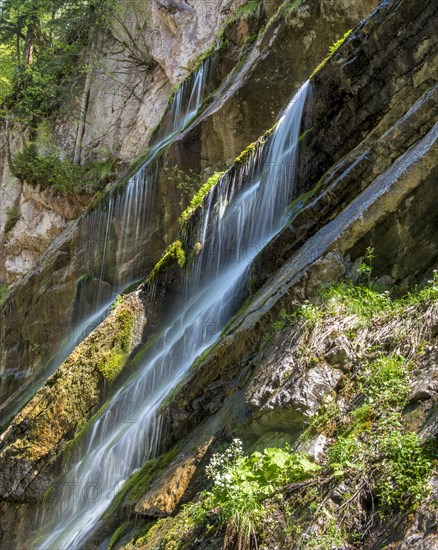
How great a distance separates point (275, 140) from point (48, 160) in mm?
14204

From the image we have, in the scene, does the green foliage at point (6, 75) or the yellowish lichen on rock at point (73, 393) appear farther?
the green foliage at point (6, 75)

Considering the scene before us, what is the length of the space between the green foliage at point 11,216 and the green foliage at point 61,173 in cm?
136

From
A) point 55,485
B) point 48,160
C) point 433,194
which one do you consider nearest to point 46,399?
point 55,485

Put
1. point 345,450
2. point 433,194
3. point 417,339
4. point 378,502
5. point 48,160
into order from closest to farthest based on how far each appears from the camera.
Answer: point 378,502, point 345,450, point 417,339, point 433,194, point 48,160

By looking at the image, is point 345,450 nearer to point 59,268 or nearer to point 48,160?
point 59,268

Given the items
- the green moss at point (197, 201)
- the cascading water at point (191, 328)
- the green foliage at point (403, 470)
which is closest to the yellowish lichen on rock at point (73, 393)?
the cascading water at point (191, 328)

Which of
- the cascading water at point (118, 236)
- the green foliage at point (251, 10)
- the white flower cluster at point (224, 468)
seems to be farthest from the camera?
the green foliage at point (251, 10)

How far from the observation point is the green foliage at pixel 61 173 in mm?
21970

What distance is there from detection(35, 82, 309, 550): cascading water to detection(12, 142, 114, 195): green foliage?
11.2 metres

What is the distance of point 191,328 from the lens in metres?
9.21

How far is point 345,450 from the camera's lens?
14.0ft

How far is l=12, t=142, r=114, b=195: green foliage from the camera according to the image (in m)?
22.0

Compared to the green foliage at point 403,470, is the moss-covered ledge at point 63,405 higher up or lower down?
lower down

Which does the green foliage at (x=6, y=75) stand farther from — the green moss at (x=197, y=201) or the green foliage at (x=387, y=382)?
the green foliage at (x=387, y=382)
